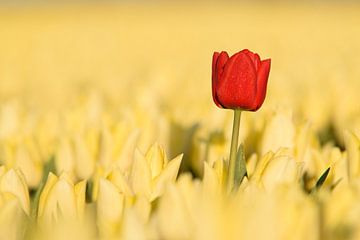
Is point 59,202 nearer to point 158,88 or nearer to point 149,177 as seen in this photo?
point 149,177

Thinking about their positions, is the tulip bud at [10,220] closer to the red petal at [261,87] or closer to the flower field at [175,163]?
the flower field at [175,163]

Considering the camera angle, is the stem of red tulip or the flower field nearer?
the flower field

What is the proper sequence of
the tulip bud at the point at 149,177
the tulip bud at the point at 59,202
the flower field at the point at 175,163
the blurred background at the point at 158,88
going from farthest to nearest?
the blurred background at the point at 158,88 → the tulip bud at the point at 149,177 → the tulip bud at the point at 59,202 → the flower field at the point at 175,163

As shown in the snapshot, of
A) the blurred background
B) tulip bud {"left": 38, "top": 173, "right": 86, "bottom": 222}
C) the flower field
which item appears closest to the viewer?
the flower field

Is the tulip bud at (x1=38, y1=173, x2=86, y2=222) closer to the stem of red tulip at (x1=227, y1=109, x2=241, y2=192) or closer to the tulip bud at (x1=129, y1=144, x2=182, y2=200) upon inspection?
the tulip bud at (x1=129, y1=144, x2=182, y2=200)

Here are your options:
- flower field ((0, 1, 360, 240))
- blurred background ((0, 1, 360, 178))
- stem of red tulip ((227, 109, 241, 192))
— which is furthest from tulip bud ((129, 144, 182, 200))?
blurred background ((0, 1, 360, 178))

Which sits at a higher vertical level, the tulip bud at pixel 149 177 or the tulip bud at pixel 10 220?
the tulip bud at pixel 149 177

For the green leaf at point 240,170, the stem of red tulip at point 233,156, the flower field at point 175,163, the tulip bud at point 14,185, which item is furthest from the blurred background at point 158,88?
the tulip bud at point 14,185

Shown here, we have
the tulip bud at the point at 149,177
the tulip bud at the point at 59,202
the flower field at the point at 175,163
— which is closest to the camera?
the flower field at the point at 175,163
